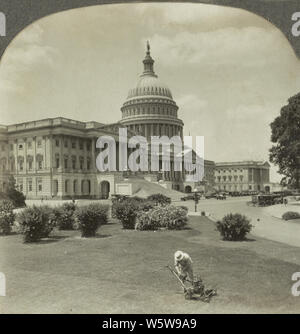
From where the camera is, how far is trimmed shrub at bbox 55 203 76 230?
526 inches

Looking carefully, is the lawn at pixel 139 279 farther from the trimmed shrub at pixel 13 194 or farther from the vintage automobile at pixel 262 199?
the vintage automobile at pixel 262 199

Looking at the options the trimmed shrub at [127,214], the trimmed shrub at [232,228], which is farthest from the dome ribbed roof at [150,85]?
the trimmed shrub at [127,214]

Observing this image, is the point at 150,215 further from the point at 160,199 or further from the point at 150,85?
the point at 150,85

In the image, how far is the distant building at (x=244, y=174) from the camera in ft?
35.3

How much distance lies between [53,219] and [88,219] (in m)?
1.43

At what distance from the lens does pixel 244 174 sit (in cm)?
1593

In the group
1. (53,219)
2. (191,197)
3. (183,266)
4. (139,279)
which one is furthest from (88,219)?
(183,266)

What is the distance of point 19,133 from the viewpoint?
8367 millimetres

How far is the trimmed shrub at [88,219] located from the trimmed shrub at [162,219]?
1392 millimetres

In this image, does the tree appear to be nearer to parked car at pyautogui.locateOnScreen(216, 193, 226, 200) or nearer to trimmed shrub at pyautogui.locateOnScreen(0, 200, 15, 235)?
trimmed shrub at pyautogui.locateOnScreen(0, 200, 15, 235)

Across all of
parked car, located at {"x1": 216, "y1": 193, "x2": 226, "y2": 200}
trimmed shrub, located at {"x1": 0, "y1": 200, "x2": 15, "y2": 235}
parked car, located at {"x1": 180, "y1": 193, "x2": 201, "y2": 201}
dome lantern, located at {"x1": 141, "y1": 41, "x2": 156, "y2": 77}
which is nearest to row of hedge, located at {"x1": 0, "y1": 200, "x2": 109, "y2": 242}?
trimmed shrub, located at {"x1": 0, "y1": 200, "x2": 15, "y2": 235}
